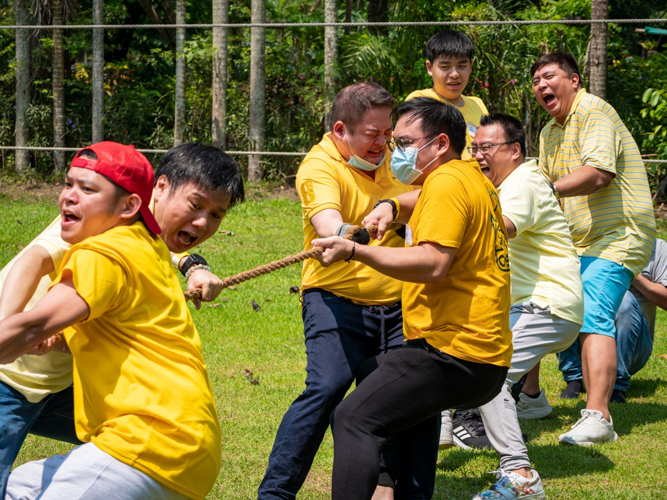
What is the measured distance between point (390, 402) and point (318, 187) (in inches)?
45.2

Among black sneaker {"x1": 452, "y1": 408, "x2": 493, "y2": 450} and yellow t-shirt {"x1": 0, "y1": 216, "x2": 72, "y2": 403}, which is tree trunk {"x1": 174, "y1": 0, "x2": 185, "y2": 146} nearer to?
black sneaker {"x1": 452, "y1": 408, "x2": 493, "y2": 450}

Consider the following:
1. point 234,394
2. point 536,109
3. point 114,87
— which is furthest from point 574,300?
point 114,87

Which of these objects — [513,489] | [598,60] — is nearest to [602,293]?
[513,489]

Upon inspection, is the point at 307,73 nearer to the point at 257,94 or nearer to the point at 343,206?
the point at 257,94

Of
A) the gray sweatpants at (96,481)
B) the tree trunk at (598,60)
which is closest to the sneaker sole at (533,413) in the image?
the gray sweatpants at (96,481)

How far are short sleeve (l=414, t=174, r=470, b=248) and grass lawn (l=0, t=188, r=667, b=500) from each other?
1.61 m

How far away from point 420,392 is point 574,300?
65.7 inches

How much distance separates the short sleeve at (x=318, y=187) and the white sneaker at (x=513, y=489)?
1.53 meters

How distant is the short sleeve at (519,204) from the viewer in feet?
13.6

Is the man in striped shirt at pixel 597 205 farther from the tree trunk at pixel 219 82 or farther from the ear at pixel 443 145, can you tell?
the tree trunk at pixel 219 82

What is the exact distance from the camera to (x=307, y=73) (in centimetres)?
1457

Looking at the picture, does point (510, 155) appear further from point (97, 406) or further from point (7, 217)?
point (7, 217)

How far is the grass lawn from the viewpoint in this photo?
4.07 m

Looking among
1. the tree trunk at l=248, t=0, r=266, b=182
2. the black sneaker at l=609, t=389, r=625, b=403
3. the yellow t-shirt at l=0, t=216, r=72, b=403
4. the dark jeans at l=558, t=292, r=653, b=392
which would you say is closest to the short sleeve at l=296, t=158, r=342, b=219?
the yellow t-shirt at l=0, t=216, r=72, b=403
